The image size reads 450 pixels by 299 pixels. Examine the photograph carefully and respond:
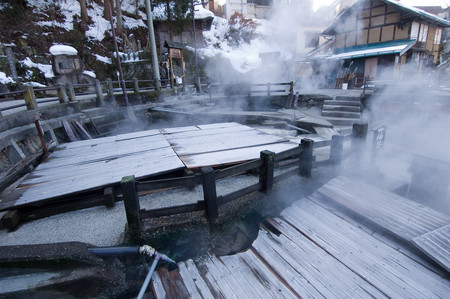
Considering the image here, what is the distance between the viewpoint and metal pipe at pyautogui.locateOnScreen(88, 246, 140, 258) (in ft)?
8.82

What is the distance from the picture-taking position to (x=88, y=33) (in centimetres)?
2258

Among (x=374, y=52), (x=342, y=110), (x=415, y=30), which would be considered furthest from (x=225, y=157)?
(x=415, y=30)

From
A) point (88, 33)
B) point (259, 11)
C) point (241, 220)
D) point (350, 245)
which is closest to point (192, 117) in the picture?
point (241, 220)

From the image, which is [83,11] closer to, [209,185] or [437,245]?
[209,185]

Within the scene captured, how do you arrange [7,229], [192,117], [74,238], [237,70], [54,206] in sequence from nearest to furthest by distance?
[74,238], [7,229], [54,206], [192,117], [237,70]

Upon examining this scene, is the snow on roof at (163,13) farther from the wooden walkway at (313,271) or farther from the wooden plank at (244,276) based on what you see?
the wooden plank at (244,276)

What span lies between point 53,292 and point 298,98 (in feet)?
44.8

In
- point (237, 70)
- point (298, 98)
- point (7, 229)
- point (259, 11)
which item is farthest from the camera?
point (259, 11)

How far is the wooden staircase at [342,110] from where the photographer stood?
1074 cm

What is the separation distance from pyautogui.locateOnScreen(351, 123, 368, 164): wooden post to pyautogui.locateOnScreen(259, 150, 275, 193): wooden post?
232 centimetres

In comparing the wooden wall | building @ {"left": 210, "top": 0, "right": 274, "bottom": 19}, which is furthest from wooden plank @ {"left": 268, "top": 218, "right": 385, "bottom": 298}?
building @ {"left": 210, "top": 0, "right": 274, "bottom": 19}

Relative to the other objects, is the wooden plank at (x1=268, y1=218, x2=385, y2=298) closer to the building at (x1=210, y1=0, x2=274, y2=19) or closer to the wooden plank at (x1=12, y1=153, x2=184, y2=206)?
the wooden plank at (x1=12, y1=153, x2=184, y2=206)

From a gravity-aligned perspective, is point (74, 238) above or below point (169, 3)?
below

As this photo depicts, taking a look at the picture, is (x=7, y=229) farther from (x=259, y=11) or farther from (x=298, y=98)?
(x=259, y=11)
